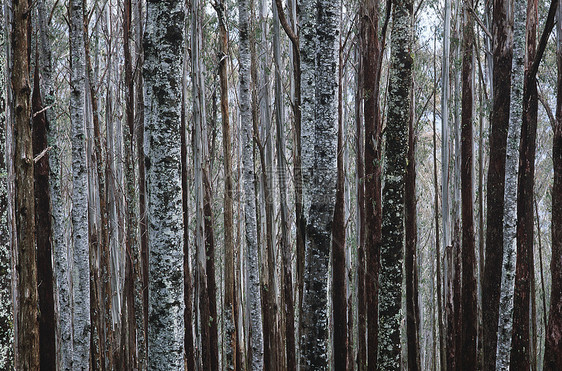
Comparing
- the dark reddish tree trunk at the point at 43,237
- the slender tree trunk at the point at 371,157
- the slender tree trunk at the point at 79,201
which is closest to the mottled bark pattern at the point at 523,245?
the slender tree trunk at the point at 371,157

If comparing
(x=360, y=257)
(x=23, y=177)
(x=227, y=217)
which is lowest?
(x=360, y=257)

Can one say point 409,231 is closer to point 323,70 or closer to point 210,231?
point 210,231

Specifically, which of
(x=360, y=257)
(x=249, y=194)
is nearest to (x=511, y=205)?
(x=360, y=257)

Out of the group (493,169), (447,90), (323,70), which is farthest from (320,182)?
(447,90)

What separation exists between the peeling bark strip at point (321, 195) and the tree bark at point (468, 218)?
6099mm

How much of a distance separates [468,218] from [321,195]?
667cm

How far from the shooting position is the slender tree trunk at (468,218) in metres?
9.05

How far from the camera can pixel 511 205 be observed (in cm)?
558

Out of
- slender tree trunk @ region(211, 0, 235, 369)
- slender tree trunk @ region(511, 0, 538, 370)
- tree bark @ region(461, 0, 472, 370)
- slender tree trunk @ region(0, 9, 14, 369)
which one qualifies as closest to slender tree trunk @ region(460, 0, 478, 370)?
tree bark @ region(461, 0, 472, 370)

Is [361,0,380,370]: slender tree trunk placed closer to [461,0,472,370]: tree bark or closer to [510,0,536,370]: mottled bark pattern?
[510,0,536,370]: mottled bark pattern

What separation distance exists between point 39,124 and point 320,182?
5.08m

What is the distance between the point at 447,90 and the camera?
409 inches

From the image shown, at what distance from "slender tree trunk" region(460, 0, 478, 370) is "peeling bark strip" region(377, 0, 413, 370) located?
4946 millimetres

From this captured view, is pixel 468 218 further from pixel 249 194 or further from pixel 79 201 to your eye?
pixel 79 201
